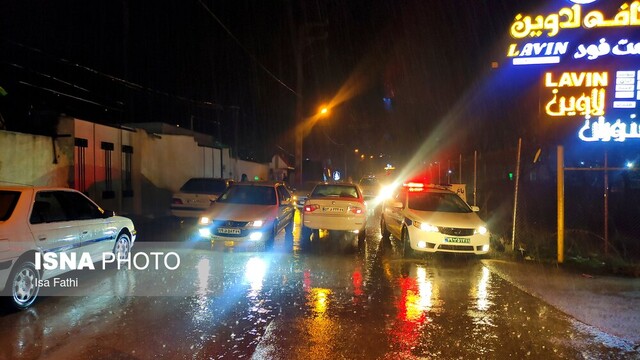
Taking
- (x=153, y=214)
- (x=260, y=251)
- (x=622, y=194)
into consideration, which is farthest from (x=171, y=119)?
(x=622, y=194)

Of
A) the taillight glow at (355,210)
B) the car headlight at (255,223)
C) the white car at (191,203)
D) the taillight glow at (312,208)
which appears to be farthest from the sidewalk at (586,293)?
the white car at (191,203)

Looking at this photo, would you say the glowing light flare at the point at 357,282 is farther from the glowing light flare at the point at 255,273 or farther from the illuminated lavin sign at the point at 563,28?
the illuminated lavin sign at the point at 563,28

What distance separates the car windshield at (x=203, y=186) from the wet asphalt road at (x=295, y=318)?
6.27m

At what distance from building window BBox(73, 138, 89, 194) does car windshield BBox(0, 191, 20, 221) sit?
7.72 m

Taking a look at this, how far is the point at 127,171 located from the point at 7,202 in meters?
10.9

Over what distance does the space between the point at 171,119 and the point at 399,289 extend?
26.5 meters

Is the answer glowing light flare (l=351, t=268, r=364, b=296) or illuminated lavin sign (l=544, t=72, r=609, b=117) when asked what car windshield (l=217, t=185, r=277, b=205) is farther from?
illuminated lavin sign (l=544, t=72, r=609, b=117)

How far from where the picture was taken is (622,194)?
17.8 m

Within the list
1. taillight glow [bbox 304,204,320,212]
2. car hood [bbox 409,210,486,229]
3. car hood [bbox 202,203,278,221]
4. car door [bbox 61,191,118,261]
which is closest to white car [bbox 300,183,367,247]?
taillight glow [bbox 304,204,320,212]

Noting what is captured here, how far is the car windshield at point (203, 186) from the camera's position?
15.4 metres

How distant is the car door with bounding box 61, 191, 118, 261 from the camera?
7516 millimetres

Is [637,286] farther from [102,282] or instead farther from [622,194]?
[622,194]

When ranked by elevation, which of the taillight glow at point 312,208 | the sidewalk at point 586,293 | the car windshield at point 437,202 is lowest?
the sidewalk at point 586,293

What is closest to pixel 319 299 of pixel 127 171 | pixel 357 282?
pixel 357 282
